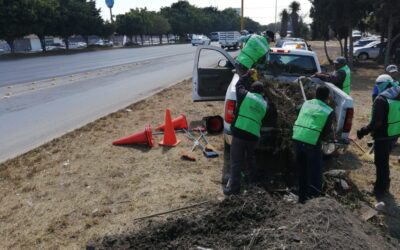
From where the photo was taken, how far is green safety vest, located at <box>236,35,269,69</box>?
25.2ft

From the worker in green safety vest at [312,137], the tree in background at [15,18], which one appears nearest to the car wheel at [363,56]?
the worker in green safety vest at [312,137]

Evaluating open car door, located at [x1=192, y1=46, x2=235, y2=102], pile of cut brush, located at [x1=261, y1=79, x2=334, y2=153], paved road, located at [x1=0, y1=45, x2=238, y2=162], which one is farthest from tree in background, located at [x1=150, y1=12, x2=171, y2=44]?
pile of cut brush, located at [x1=261, y1=79, x2=334, y2=153]

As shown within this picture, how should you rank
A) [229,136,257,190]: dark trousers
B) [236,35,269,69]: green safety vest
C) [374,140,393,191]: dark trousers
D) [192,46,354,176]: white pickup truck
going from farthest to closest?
1. [236,35,269,69]: green safety vest
2. [192,46,354,176]: white pickup truck
3. [374,140,393,191]: dark trousers
4. [229,136,257,190]: dark trousers

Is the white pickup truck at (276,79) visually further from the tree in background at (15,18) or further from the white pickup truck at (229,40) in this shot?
the tree in background at (15,18)

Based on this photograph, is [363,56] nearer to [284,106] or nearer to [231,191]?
[284,106]

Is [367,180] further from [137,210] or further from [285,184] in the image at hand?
[137,210]

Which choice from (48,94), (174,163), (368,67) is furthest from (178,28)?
(174,163)

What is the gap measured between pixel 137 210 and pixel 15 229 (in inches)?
57.6

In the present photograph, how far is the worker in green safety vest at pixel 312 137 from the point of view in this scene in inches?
197

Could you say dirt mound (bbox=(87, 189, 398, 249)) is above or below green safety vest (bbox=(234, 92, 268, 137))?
below

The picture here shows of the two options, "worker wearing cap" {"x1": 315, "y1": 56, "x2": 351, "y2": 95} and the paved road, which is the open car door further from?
the paved road

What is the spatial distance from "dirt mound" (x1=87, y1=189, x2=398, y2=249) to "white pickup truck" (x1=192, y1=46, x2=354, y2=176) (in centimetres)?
219

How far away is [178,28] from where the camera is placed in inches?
4003

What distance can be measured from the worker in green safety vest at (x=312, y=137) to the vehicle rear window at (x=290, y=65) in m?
3.63
